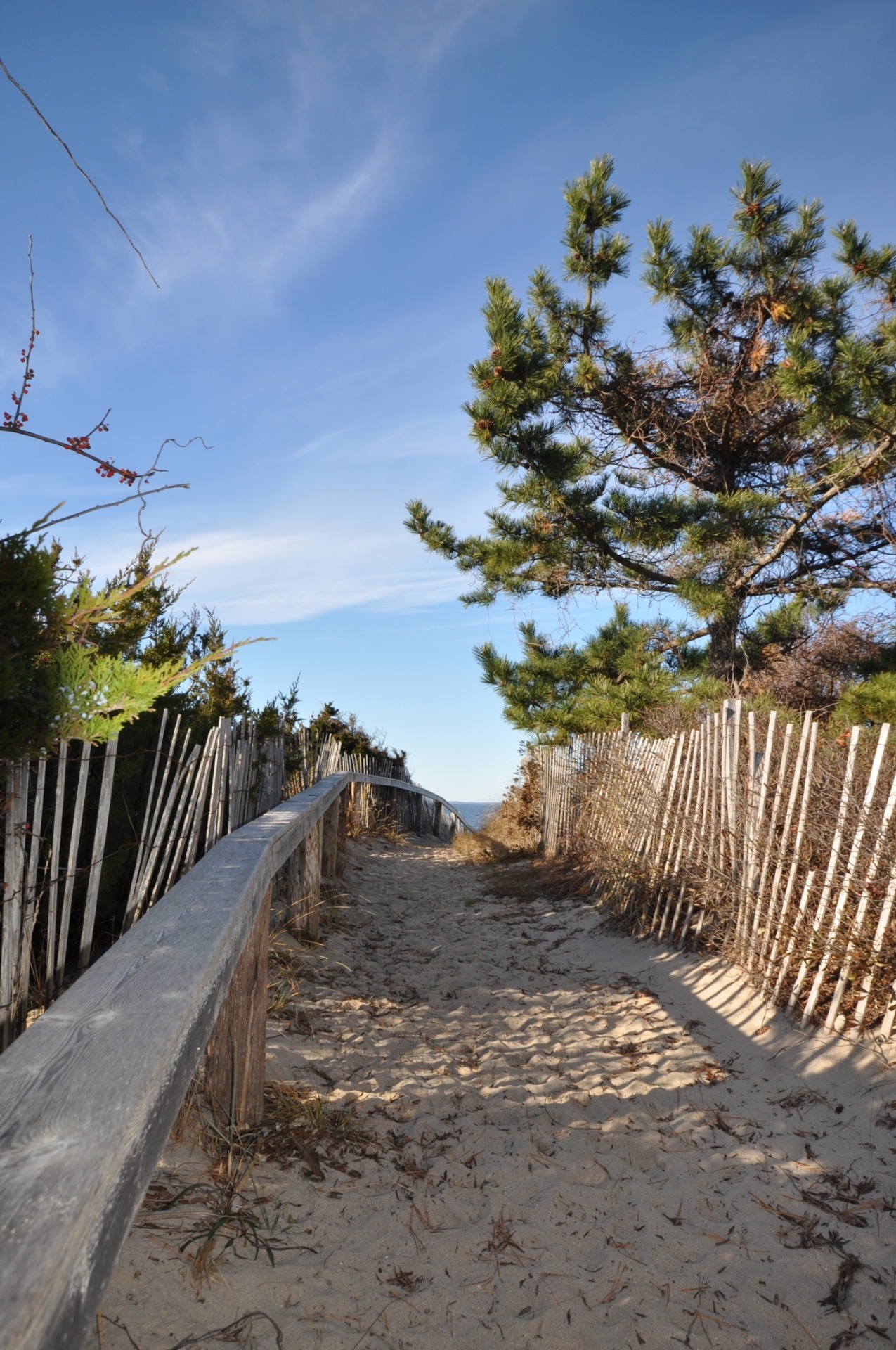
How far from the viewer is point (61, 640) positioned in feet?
7.61

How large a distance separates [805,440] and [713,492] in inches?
61.2

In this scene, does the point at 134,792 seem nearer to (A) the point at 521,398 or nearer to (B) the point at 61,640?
(B) the point at 61,640

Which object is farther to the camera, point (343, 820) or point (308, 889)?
point (343, 820)

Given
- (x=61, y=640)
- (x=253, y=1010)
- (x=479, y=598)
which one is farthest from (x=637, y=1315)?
(x=479, y=598)

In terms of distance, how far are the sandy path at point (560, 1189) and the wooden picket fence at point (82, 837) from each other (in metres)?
0.81

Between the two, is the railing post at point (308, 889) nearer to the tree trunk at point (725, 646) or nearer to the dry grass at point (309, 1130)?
the dry grass at point (309, 1130)

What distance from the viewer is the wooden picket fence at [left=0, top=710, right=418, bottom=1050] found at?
7.79 feet

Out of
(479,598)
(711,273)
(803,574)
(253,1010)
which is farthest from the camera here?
(479,598)

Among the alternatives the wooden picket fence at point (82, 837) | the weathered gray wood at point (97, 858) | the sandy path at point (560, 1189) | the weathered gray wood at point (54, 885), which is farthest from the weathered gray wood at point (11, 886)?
the sandy path at point (560, 1189)

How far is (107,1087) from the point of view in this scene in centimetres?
136

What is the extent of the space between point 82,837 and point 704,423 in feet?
38.7

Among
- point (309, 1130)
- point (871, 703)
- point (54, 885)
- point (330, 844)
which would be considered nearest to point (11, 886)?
point (54, 885)

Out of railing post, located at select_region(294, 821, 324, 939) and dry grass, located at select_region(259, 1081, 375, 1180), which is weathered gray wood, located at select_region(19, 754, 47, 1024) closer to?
dry grass, located at select_region(259, 1081, 375, 1180)

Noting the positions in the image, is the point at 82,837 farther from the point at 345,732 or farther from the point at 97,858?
the point at 345,732
